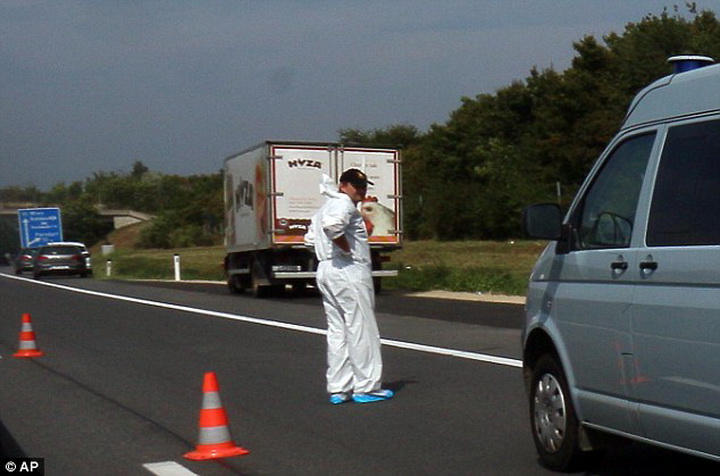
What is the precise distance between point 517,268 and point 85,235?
95.5 metres

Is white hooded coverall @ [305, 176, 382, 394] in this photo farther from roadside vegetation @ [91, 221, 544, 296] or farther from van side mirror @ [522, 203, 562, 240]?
roadside vegetation @ [91, 221, 544, 296]

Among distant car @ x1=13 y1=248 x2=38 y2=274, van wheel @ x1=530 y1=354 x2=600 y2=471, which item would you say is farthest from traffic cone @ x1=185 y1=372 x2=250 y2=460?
distant car @ x1=13 y1=248 x2=38 y2=274

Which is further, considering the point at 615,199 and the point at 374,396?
the point at 374,396

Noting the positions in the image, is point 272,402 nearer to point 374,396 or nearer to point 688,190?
point 374,396

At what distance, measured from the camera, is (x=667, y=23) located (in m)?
62.7

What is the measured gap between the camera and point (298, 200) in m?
26.1

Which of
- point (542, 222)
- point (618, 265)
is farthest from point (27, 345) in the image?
point (618, 265)

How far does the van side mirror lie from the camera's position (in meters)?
6.98

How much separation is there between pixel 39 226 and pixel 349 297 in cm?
6291

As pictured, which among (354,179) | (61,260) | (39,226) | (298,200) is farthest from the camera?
(39,226)

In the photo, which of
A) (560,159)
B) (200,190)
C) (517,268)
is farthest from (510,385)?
(200,190)

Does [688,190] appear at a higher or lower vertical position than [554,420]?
higher

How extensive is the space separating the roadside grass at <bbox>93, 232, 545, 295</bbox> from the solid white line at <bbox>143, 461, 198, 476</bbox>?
17093 mm

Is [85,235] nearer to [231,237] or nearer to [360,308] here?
[231,237]
